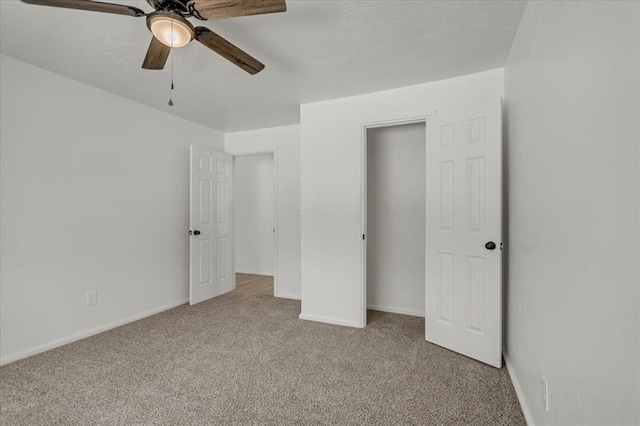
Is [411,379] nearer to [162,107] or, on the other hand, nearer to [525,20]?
[525,20]

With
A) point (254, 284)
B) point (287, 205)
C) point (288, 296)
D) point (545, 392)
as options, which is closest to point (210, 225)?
point (287, 205)

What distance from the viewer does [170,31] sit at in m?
1.52

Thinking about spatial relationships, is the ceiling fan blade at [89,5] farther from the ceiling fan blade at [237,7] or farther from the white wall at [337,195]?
the white wall at [337,195]

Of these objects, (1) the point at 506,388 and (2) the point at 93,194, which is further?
(2) the point at 93,194

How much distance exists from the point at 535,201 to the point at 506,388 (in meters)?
1.27

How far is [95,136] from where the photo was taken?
3.04m

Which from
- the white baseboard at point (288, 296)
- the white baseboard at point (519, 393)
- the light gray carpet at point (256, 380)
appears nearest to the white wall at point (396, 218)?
the light gray carpet at point (256, 380)

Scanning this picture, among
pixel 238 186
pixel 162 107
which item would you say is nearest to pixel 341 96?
pixel 162 107

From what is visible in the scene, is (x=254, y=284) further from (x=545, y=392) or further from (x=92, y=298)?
(x=545, y=392)

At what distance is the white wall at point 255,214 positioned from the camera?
5.67 meters

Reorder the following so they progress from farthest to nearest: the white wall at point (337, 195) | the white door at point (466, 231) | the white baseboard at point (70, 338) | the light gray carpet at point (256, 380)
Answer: the white wall at point (337, 195), the white baseboard at point (70, 338), the white door at point (466, 231), the light gray carpet at point (256, 380)

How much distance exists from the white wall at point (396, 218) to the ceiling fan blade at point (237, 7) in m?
2.43

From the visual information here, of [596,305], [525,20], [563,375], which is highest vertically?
[525,20]

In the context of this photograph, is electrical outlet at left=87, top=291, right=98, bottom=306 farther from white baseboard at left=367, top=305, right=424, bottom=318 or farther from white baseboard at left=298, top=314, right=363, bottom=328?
white baseboard at left=367, top=305, right=424, bottom=318
